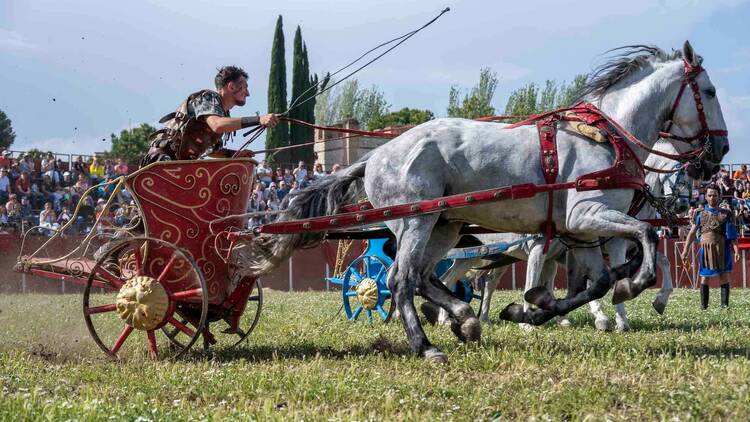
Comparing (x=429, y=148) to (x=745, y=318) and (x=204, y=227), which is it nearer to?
(x=204, y=227)

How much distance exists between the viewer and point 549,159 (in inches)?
257

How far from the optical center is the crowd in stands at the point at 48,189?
60.1 ft

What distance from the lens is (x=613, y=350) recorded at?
248 inches

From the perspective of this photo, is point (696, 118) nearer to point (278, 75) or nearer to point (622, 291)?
point (622, 291)

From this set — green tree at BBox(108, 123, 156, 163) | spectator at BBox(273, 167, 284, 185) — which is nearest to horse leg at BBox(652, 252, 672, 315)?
spectator at BBox(273, 167, 284, 185)

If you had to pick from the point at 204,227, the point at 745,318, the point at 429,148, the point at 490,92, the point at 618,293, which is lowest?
the point at 745,318

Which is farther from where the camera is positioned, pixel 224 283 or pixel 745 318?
pixel 745 318

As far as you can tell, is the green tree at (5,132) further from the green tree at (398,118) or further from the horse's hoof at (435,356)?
the horse's hoof at (435,356)

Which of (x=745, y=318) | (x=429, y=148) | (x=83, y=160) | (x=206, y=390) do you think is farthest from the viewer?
(x=83, y=160)

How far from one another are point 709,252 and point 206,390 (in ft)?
35.9

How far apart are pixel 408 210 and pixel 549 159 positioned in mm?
1055

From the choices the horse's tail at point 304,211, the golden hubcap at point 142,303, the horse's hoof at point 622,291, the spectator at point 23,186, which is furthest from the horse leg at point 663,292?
the spectator at point 23,186

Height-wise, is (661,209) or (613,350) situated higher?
(661,209)

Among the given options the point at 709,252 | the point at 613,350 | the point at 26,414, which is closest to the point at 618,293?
the point at 613,350
